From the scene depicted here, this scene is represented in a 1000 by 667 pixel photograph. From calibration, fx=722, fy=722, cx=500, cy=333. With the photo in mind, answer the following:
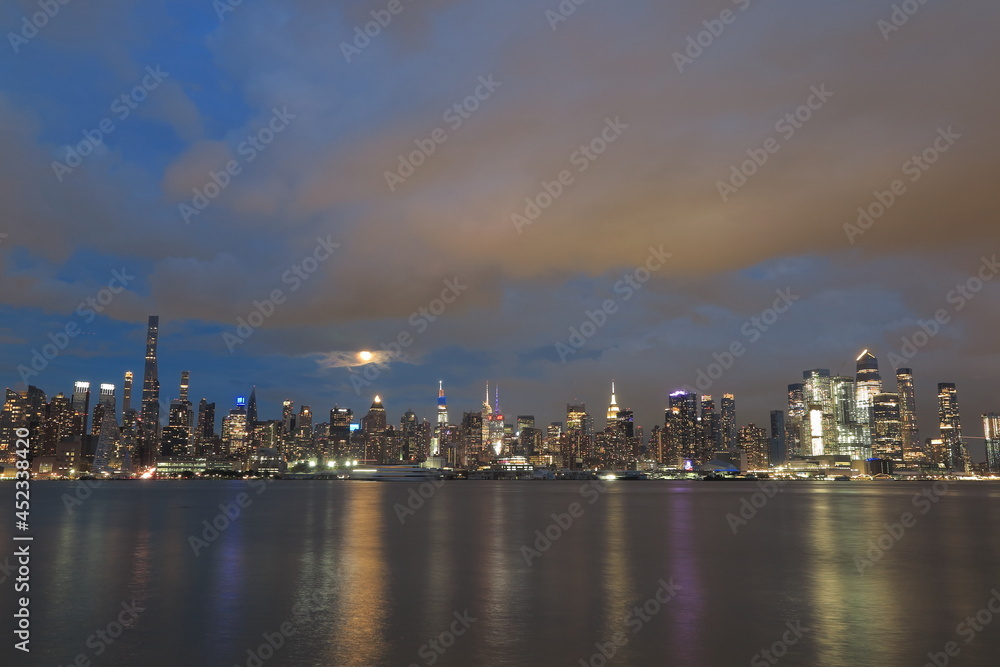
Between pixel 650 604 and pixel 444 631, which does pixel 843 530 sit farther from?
pixel 444 631

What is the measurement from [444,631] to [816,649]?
12.7 m

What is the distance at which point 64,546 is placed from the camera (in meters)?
55.2

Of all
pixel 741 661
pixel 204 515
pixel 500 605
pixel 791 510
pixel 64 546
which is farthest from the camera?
pixel 791 510

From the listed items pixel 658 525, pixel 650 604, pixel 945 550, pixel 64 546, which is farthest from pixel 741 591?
pixel 64 546

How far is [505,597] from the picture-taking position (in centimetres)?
3319

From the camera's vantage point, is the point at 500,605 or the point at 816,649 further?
the point at 500,605

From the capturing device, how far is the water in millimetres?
23703

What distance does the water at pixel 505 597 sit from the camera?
23.7 meters

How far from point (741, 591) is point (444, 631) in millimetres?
16678

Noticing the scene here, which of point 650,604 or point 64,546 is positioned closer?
point 650,604

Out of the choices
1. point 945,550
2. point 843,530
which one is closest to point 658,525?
point 843,530

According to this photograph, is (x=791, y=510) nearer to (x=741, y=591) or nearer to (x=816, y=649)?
(x=741, y=591)

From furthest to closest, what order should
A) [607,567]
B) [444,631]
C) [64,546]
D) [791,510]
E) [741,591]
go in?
[791,510] → [64,546] → [607,567] → [741,591] → [444,631]

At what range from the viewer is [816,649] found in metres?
24.0
